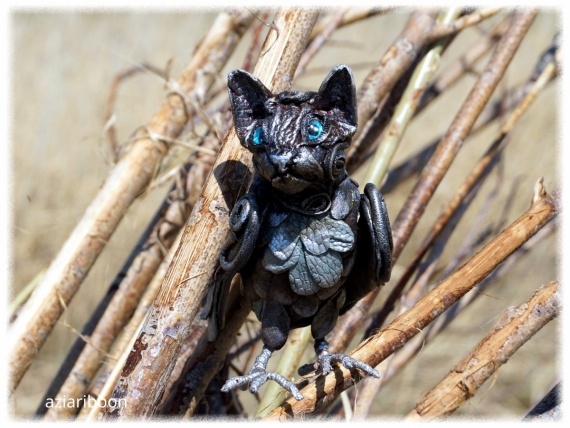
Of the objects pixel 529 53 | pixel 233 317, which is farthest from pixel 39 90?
pixel 233 317

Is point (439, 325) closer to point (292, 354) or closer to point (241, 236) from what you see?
point (292, 354)

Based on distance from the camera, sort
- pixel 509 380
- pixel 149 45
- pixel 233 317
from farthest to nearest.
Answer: pixel 149 45 → pixel 509 380 → pixel 233 317

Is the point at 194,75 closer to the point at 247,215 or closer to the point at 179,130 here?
the point at 179,130

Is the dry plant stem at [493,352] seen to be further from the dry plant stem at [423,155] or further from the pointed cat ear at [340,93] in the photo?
the dry plant stem at [423,155]

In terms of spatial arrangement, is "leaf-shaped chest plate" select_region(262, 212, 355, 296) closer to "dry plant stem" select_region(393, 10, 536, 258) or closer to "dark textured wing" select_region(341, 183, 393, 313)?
"dark textured wing" select_region(341, 183, 393, 313)

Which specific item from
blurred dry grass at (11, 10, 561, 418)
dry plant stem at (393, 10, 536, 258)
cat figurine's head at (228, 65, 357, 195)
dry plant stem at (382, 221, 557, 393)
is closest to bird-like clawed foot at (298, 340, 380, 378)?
cat figurine's head at (228, 65, 357, 195)
